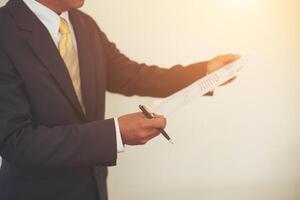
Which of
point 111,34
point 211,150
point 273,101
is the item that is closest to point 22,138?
point 111,34

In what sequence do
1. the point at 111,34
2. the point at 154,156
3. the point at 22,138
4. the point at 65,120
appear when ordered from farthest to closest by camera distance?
the point at 154,156 → the point at 111,34 → the point at 65,120 → the point at 22,138

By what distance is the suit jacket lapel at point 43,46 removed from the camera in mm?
941

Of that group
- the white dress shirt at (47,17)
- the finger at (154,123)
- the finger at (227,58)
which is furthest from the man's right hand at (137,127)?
the finger at (227,58)

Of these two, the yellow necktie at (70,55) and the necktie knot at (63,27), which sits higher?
the necktie knot at (63,27)

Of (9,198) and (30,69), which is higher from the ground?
(30,69)

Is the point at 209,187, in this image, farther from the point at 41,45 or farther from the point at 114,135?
the point at 41,45

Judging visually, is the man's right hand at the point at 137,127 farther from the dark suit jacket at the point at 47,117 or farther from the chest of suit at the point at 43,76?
the chest of suit at the point at 43,76

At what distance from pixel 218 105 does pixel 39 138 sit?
27.9 inches

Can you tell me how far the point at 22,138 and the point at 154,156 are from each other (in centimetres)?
60

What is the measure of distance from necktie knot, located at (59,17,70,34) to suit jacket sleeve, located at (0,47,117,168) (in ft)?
0.66

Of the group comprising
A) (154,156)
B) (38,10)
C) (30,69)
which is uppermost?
(38,10)

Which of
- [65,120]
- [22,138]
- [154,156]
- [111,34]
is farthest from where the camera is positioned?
[154,156]

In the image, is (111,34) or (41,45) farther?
(111,34)

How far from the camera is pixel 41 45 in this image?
95 centimetres
